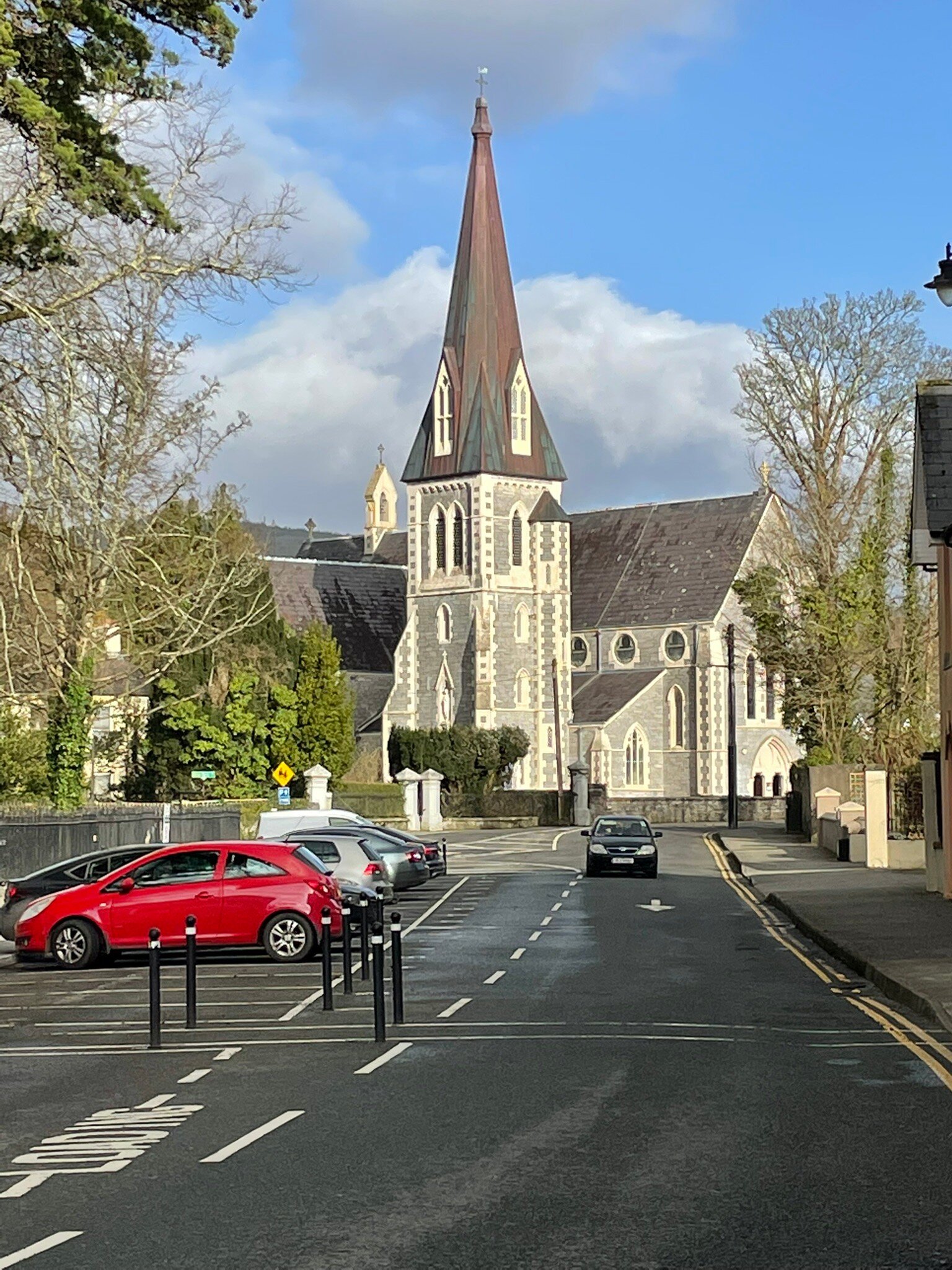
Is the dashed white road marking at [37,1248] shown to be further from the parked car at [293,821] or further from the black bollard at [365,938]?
the parked car at [293,821]

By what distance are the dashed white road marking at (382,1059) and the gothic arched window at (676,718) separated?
9051 centimetres

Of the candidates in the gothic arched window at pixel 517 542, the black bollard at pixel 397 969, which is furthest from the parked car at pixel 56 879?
the gothic arched window at pixel 517 542

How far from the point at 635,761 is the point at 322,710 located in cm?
3611

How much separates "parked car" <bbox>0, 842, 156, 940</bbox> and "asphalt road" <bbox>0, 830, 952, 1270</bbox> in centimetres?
489

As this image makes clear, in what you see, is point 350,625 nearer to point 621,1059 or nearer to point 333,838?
point 333,838

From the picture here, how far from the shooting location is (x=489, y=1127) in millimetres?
11117

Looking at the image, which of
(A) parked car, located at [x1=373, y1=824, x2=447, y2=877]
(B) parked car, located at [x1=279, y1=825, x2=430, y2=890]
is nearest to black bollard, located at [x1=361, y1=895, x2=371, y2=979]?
(B) parked car, located at [x1=279, y1=825, x2=430, y2=890]

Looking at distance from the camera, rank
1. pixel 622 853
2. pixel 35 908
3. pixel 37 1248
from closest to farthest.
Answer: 1. pixel 37 1248
2. pixel 35 908
3. pixel 622 853

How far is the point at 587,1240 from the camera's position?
318 inches

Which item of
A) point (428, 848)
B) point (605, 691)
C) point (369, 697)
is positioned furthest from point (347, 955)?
point (369, 697)

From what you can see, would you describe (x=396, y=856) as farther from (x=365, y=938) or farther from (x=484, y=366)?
(x=484, y=366)

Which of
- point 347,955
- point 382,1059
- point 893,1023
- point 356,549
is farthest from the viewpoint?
point 356,549

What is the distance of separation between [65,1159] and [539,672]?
96652 mm

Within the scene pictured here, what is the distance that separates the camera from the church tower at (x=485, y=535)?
104875mm
